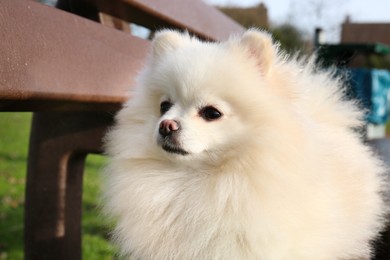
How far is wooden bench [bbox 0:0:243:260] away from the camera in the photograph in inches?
42.1

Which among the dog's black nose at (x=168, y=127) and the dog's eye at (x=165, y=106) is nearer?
the dog's black nose at (x=168, y=127)

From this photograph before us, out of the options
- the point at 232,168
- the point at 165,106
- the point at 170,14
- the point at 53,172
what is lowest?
the point at 53,172

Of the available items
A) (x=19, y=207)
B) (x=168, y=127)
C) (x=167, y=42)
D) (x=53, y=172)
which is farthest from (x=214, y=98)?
(x=19, y=207)

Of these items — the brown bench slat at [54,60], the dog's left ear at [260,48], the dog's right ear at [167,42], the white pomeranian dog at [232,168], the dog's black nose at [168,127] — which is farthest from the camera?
the dog's right ear at [167,42]

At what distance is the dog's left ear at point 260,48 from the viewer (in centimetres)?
Result: 162

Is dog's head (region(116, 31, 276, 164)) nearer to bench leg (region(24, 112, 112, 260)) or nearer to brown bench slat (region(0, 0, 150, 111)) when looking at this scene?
brown bench slat (region(0, 0, 150, 111))

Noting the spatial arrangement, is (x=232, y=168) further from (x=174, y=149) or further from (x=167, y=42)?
(x=167, y=42)

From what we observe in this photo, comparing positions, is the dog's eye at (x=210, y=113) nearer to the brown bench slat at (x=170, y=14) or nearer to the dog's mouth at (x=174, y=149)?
the dog's mouth at (x=174, y=149)

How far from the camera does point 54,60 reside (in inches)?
47.3

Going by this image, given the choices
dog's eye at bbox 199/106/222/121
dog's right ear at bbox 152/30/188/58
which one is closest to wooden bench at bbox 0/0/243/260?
dog's right ear at bbox 152/30/188/58

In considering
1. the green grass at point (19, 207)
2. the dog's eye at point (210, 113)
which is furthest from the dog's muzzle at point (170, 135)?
the green grass at point (19, 207)

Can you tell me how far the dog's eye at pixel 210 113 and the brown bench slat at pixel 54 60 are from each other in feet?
1.03

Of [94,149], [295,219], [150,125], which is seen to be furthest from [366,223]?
[94,149]

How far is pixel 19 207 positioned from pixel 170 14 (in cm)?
289
